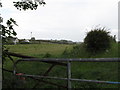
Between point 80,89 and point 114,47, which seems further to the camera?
point 114,47

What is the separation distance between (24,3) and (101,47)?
23.1ft

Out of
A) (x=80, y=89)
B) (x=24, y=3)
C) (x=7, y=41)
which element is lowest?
(x=80, y=89)

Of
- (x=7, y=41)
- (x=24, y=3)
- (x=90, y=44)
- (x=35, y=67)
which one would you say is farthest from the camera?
(x=90, y=44)

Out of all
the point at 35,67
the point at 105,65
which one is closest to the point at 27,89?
the point at 35,67

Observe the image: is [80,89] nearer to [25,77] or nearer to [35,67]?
[25,77]

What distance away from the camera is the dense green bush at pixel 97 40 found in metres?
13.1

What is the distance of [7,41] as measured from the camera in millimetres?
6539

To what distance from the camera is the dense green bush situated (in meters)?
13.1

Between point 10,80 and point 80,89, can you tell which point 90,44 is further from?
point 10,80

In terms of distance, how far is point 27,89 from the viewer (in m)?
4.94

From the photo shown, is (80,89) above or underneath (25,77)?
underneath

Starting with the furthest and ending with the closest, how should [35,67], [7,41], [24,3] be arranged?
[35,67], [24,3], [7,41]

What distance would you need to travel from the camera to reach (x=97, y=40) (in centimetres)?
1306

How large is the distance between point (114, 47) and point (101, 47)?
81 cm
